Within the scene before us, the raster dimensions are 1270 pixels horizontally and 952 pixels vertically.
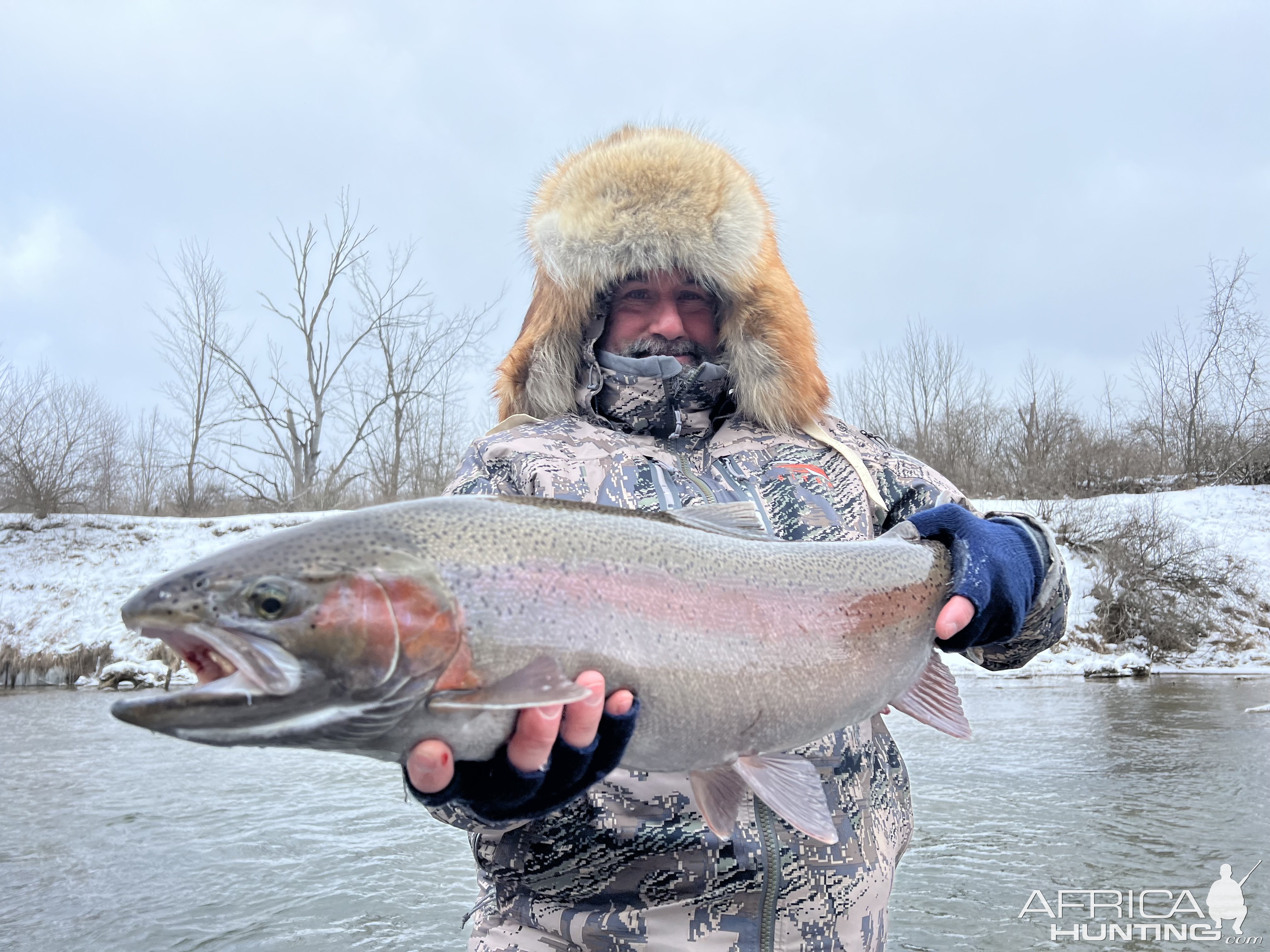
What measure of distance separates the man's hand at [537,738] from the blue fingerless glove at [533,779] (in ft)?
0.04

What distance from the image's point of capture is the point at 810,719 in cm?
185

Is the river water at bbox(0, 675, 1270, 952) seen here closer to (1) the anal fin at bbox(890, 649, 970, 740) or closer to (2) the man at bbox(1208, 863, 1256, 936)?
(2) the man at bbox(1208, 863, 1256, 936)

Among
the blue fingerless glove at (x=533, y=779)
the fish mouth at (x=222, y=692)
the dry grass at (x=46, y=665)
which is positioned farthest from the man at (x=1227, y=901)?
the dry grass at (x=46, y=665)

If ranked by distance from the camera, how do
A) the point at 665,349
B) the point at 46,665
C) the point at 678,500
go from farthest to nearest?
the point at 46,665, the point at 665,349, the point at 678,500

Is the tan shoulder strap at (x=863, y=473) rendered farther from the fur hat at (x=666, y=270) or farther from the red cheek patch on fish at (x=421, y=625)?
the red cheek patch on fish at (x=421, y=625)

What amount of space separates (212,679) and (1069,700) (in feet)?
38.6

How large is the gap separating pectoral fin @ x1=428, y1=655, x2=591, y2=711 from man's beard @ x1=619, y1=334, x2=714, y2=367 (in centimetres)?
138

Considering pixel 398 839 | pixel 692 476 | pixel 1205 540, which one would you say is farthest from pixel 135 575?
A: pixel 1205 540

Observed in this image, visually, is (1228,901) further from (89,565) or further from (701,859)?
(89,565)

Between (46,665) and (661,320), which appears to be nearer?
(661,320)

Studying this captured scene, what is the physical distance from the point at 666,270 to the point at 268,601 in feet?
5.80

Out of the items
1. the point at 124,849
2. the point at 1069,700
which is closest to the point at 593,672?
the point at 124,849

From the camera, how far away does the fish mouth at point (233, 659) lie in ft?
4.74

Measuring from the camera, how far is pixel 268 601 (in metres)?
1.51
